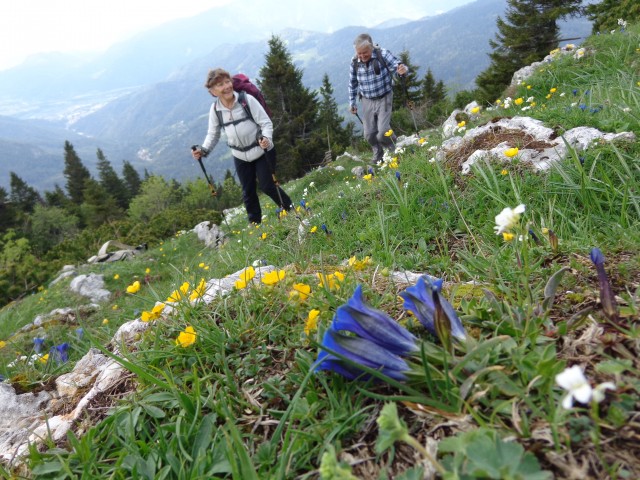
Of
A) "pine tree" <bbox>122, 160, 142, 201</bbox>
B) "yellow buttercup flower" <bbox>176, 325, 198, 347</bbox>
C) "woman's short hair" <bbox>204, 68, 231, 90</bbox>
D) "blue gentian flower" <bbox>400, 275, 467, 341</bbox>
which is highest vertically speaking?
"woman's short hair" <bbox>204, 68, 231, 90</bbox>

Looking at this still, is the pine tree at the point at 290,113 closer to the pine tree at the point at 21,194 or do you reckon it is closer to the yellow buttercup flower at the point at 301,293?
the yellow buttercup flower at the point at 301,293

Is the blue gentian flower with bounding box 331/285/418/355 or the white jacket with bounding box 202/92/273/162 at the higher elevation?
the white jacket with bounding box 202/92/273/162

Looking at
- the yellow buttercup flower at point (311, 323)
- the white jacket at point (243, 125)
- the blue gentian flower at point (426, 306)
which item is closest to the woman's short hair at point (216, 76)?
the white jacket at point (243, 125)

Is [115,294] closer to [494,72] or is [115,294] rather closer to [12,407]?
[12,407]

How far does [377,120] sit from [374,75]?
3.22 feet

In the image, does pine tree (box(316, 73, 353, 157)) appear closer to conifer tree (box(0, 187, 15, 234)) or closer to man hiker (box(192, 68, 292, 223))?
man hiker (box(192, 68, 292, 223))

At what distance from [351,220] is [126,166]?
84.3 meters

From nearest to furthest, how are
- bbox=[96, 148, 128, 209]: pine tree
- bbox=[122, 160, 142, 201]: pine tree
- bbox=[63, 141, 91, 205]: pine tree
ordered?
bbox=[63, 141, 91, 205]: pine tree
bbox=[96, 148, 128, 209]: pine tree
bbox=[122, 160, 142, 201]: pine tree

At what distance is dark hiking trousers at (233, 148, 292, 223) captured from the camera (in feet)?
23.2

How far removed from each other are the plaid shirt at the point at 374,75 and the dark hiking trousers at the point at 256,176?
286cm

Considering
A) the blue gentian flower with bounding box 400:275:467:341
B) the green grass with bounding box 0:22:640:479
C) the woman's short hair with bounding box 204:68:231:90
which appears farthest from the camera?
the woman's short hair with bounding box 204:68:231:90

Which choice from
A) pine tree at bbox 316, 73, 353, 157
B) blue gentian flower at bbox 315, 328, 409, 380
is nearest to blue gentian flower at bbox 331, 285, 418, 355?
blue gentian flower at bbox 315, 328, 409, 380

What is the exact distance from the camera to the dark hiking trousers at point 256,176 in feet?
23.2

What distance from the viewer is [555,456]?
0.86m
